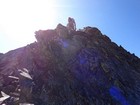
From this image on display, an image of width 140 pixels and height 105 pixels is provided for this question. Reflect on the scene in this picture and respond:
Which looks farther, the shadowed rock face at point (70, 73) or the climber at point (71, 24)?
the climber at point (71, 24)

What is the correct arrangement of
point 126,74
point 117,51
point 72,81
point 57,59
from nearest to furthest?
1. point 72,81
2. point 57,59
3. point 126,74
4. point 117,51

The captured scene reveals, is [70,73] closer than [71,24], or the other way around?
[70,73]

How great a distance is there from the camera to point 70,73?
5656 cm

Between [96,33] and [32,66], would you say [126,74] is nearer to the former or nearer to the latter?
[96,33]

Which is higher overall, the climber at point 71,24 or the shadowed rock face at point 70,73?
the climber at point 71,24

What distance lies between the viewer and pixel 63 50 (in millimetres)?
63438

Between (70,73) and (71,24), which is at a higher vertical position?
(71,24)

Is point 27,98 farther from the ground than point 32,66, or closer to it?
closer to it

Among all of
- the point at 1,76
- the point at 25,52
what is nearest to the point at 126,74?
the point at 25,52

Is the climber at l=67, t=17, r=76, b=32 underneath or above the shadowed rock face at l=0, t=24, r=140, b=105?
above

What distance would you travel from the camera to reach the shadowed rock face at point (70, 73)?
152 ft

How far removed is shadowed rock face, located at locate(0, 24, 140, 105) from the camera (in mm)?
46188

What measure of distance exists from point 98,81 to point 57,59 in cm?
1316

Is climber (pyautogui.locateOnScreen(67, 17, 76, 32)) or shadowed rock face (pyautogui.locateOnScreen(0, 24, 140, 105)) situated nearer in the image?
shadowed rock face (pyautogui.locateOnScreen(0, 24, 140, 105))
